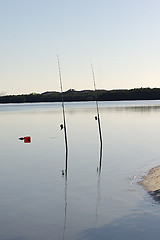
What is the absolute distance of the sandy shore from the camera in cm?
1703

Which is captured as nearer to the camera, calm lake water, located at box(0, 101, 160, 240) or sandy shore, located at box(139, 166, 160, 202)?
calm lake water, located at box(0, 101, 160, 240)

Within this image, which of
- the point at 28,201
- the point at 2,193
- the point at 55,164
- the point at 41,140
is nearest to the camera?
the point at 28,201

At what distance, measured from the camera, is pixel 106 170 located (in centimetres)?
2397

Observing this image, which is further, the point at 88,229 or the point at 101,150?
the point at 101,150

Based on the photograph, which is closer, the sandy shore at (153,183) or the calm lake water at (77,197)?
the calm lake water at (77,197)

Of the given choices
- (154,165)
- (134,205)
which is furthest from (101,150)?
(134,205)

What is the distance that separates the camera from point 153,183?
62.3 feet

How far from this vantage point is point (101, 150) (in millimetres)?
32969

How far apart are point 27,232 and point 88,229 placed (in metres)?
2.09

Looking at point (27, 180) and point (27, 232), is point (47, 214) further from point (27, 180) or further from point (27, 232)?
point (27, 180)

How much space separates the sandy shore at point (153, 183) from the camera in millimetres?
17034

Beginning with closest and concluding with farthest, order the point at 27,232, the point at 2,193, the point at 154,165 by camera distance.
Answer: the point at 27,232, the point at 2,193, the point at 154,165

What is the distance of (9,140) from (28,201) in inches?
1080

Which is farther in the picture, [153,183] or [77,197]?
[153,183]
